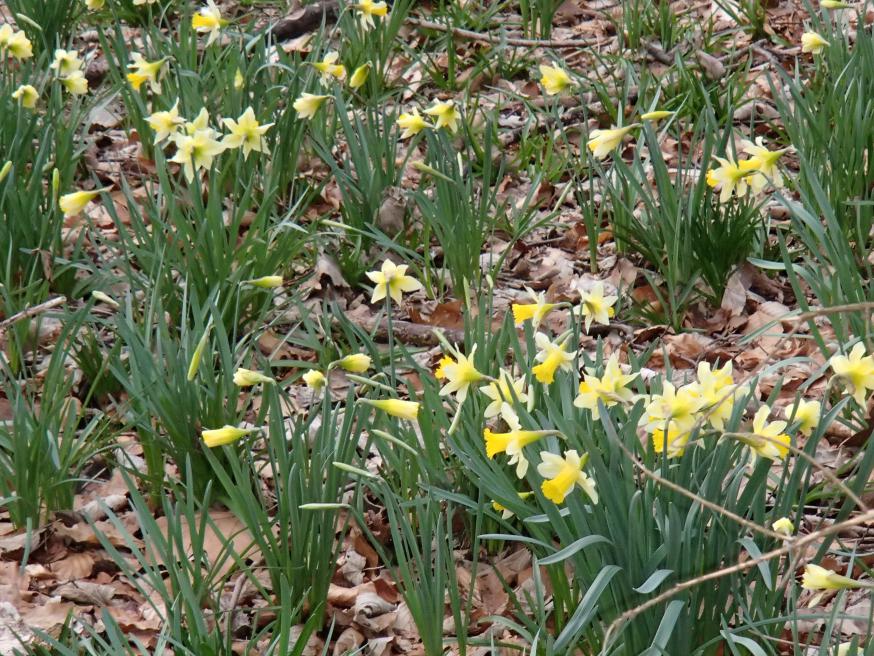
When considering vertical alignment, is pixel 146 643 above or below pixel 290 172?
below

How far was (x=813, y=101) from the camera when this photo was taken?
292 centimetres

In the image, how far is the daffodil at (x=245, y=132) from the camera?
9.10 feet

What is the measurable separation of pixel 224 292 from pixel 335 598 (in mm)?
964

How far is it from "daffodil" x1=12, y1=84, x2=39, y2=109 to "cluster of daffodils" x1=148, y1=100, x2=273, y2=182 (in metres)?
0.55

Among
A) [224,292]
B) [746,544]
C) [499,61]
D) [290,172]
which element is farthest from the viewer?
[499,61]

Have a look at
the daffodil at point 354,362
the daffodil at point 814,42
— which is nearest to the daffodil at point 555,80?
the daffodil at point 814,42

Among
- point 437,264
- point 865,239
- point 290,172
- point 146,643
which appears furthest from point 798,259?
point 146,643

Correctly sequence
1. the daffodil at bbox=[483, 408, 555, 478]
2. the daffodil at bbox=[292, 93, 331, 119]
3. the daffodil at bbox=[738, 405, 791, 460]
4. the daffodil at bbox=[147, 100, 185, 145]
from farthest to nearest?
the daffodil at bbox=[292, 93, 331, 119] < the daffodil at bbox=[147, 100, 185, 145] < the daffodil at bbox=[483, 408, 555, 478] < the daffodil at bbox=[738, 405, 791, 460]

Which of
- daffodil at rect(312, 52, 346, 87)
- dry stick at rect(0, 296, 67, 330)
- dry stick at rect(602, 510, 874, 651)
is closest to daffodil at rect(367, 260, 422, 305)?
dry stick at rect(0, 296, 67, 330)

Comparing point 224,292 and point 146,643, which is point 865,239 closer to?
point 224,292

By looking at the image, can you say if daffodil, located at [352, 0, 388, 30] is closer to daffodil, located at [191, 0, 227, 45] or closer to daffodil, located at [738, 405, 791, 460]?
daffodil, located at [191, 0, 227, 45]

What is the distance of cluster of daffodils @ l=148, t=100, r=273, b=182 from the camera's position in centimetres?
268

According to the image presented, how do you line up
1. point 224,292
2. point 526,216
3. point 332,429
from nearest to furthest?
1. point 332,429
2. point 224,292
3. point 526,216

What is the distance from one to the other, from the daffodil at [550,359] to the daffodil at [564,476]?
0.77 ft
